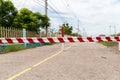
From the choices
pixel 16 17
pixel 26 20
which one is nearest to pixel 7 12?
pixel 16 17

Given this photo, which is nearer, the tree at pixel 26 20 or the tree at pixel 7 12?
the tree at pixel 7 12

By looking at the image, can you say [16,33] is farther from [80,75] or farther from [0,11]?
[80,75]

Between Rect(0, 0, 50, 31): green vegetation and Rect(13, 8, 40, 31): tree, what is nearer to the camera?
Rect(0, 0, 50, 31): green vegetation

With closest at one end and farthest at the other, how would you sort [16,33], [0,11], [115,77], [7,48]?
[115,77] → [7,48] → [16,33] → [0,11]

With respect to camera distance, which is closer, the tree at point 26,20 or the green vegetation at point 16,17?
the green vegetation at point 16,17

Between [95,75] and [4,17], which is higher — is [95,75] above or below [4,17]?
below

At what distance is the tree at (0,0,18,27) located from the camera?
4028 cm

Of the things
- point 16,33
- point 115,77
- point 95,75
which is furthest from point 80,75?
point 16,33

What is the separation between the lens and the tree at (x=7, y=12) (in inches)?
1586

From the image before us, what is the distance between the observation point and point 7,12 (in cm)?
4128

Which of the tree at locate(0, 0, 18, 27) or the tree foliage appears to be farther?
the tree foliage

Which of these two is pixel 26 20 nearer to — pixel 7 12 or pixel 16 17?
pixel 16 17

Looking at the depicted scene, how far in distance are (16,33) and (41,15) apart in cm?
1583

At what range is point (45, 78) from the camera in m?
9.50
